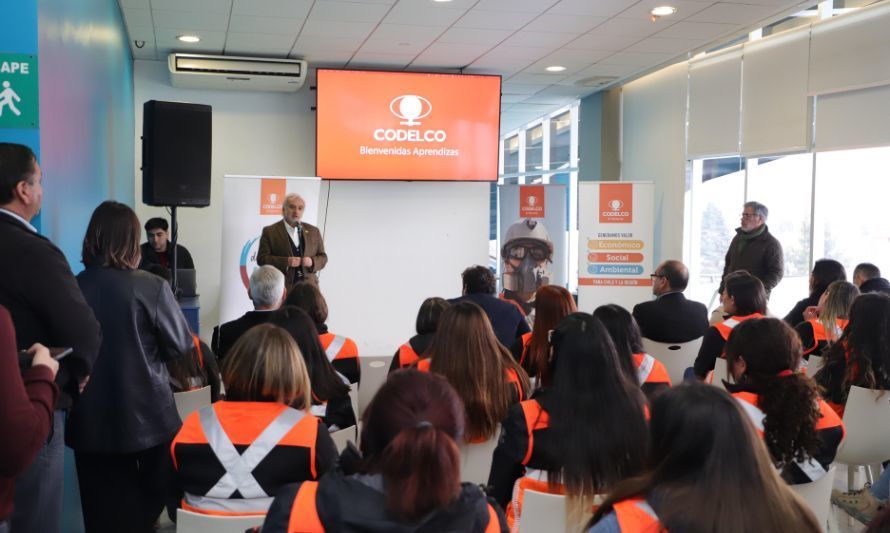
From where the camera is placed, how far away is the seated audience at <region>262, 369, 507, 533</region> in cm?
137

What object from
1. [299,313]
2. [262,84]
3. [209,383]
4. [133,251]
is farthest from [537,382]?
[262,84]

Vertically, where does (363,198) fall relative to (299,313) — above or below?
above

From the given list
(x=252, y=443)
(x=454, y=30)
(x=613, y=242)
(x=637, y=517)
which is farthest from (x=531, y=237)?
(x=637, y=517)

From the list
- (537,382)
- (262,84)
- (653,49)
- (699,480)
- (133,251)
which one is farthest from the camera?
(262,84)

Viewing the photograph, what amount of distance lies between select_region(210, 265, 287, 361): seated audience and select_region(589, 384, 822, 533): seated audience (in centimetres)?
251

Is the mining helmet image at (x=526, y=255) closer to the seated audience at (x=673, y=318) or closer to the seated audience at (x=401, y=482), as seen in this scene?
the seated audience at (x=673, y=318)

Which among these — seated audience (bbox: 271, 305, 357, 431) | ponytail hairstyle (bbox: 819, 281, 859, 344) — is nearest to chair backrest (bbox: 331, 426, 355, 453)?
seated audience (bbox: 271, 305, 357, 431)

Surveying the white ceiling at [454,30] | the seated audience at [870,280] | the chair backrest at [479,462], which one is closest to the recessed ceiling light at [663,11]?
the white ceiling at [454,30]

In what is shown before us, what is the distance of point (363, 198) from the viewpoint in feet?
29.3

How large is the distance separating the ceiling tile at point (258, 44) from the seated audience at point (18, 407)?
19.8 feet

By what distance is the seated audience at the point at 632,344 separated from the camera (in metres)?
2.93

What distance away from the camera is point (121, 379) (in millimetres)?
2762

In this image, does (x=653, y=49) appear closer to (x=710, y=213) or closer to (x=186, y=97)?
(x=710, y=213)

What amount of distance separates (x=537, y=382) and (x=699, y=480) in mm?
2176
